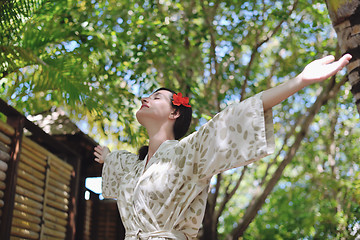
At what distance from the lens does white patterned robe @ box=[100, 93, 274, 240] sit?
2.03 meters

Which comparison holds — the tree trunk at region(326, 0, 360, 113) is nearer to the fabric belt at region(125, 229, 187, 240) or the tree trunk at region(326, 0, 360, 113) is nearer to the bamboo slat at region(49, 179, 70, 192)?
the fabric belt at region(125, 229, 187, 240)

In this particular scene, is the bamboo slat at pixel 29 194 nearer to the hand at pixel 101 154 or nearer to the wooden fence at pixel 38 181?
the wooden fence at pixel 38 181

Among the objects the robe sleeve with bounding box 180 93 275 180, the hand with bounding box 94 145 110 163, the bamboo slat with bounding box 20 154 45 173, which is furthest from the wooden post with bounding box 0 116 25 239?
the robe sleeve with bounding box 180 93 275 180

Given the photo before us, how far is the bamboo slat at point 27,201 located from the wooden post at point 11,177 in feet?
1.07

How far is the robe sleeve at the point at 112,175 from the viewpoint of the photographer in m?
2.81

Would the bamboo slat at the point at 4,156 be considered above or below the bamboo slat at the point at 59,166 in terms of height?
below

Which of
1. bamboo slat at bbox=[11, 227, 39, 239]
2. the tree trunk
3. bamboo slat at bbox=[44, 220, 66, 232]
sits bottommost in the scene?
bamboo slat at bbox=[11, 227, 39, 239]

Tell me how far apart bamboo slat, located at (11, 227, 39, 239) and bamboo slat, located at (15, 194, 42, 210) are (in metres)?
0.26

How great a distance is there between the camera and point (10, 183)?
398 cm

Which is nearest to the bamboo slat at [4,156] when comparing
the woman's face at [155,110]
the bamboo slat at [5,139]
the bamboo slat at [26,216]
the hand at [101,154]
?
the bamboo slat at [5,139]

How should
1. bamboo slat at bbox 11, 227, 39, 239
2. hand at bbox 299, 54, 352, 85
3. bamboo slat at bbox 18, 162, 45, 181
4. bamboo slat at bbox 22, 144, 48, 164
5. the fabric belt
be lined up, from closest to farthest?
1. hand at bbox 299, 54, 352, 85
2. the fabric belt
3. bamboo slat at bbox 11, 227, 39, 239
4. bamboo slat at bbox 18, 162, 45, 181
5. bamboo slat at bbox 22, 144, 48, 164

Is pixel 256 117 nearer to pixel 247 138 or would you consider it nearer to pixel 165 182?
pixel 247 138

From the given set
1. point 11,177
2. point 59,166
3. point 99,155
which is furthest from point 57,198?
point 99,155

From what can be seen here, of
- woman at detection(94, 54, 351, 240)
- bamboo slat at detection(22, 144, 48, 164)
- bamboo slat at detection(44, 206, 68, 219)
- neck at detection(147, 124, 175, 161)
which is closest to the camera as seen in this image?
woman at detection(94, 54, 351, 240)
